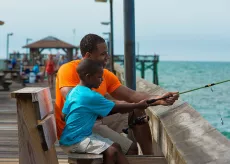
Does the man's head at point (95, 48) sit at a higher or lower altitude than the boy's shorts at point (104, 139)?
higher

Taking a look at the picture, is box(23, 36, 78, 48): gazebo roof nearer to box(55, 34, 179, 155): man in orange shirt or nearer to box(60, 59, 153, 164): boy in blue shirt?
box(55, 34, 179, 155): man in orange shirt

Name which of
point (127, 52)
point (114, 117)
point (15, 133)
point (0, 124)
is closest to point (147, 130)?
point (114, 117)

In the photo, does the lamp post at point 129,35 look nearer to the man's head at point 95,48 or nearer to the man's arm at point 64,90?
the man's head at point 95,48

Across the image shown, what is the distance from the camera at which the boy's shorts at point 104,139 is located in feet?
11.1

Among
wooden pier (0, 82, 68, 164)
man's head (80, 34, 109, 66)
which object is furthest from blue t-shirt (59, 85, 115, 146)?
wooden pier (0, 82, 68, 164)

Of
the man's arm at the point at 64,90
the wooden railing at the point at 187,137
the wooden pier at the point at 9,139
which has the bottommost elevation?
the wooden pier at the point at 9,139

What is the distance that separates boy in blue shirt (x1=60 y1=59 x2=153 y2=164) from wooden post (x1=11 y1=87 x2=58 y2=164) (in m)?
0.16

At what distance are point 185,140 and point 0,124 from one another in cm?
641

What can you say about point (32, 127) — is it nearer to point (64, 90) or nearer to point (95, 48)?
point (64, 90)

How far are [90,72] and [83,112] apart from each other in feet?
0.86

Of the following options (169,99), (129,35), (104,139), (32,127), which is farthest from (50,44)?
(32,127)

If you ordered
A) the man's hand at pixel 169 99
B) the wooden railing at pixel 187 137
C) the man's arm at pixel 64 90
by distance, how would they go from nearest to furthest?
the wooden railing at pixel 187 137, the man's hand at pixel 169 99, the man's arm at pixel 64 90

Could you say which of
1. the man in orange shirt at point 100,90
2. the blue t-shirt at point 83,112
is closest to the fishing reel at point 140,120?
the man in orange shirt at point 100,90

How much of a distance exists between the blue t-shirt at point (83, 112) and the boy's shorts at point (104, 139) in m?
0.05
